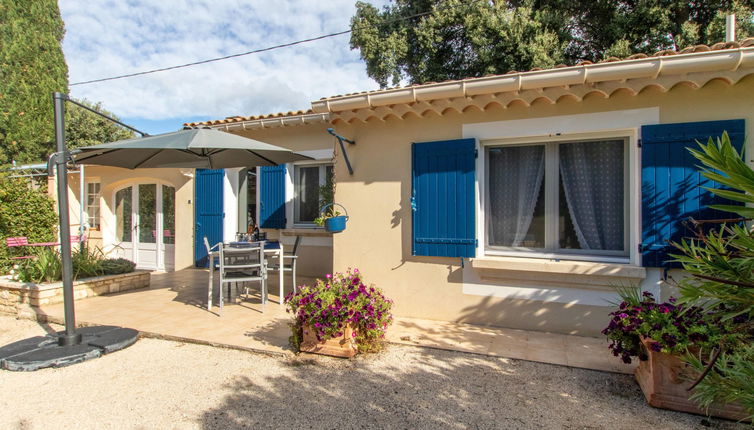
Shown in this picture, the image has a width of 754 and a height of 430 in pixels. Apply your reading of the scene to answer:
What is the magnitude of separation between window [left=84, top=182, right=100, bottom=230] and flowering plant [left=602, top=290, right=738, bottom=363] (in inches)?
463

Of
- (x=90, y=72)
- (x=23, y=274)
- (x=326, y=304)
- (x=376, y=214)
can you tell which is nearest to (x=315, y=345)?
(x=326, y=304)

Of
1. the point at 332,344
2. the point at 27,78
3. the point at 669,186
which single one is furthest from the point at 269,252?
the point at 27,78

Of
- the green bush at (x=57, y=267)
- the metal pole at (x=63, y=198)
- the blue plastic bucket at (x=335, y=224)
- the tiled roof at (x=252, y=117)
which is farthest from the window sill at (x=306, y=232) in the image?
the metal pole at (x=63, y=198)

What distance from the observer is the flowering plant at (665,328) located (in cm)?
254

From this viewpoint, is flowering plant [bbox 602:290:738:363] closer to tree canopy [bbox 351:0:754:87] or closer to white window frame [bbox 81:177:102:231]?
tree canopy [bbox 351:0:754:87]

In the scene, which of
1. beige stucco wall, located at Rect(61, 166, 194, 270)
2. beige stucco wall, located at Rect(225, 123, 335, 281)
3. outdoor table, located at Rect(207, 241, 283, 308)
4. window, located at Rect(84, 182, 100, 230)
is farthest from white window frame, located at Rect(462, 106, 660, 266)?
window, located at Rect(84, 182, 100, 230)

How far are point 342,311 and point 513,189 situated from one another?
245 centimetres

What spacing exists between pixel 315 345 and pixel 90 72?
14.3 meters

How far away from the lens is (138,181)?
9555 millimetres

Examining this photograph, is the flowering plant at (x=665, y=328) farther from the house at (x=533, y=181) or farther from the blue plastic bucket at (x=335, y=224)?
the blue plastic bucket at (x=335, y=224)

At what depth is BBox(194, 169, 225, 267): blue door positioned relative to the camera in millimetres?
8320

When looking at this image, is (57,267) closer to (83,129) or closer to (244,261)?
(244,261)

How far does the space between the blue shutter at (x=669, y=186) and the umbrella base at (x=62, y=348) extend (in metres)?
5.34

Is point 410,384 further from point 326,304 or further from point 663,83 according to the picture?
point 663,83
